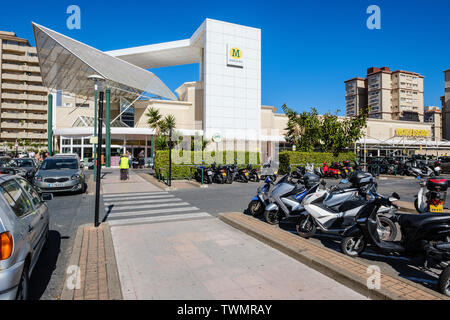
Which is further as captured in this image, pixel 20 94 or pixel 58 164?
pixel 20 94

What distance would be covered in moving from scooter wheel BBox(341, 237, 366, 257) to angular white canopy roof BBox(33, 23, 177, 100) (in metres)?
33.0

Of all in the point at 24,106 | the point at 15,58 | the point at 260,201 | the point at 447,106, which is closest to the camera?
the point at 260,201

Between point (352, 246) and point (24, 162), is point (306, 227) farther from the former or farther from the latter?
point (24, 162)

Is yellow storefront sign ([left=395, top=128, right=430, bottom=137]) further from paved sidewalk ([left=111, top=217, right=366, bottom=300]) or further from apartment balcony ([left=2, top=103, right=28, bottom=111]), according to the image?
apartment balcony ([left=2, top=103, right=28, bottom=111])

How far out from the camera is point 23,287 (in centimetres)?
298

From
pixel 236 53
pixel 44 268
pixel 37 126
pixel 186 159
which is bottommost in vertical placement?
pixel 44 268

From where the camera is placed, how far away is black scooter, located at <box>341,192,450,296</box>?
354 cm

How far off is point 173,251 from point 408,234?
3.45 m

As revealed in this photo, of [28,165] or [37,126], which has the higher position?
[37,126]

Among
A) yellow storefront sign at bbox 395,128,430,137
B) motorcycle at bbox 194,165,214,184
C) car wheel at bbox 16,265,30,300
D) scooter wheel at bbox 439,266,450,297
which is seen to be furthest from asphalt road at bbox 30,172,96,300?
yellow storefront sign at bbox 395,128,430,137

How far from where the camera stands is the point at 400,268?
4.20 m

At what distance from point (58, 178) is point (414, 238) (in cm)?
1123

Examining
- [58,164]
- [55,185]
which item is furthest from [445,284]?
[58,164]
